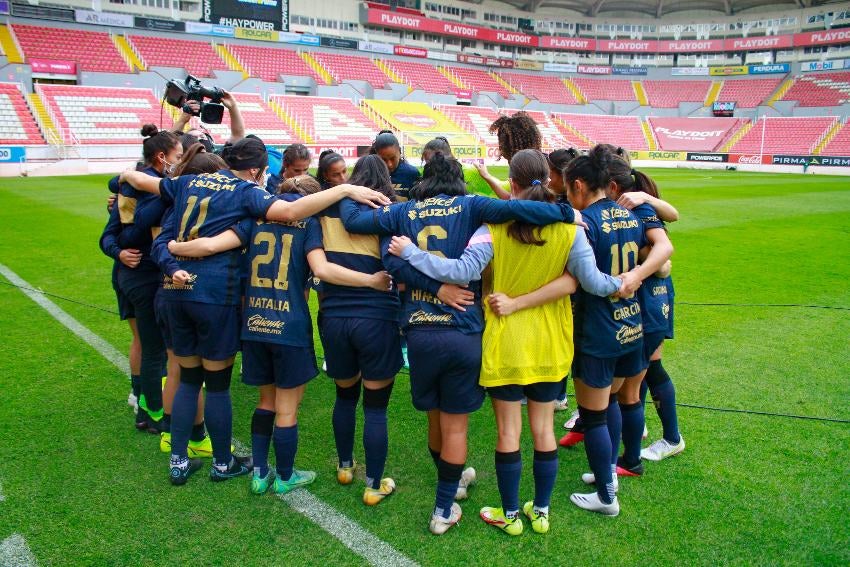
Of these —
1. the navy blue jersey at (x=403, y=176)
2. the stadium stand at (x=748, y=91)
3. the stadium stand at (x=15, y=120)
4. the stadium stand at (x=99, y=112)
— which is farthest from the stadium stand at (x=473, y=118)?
the navy blue jersey at (x=403, y=176)

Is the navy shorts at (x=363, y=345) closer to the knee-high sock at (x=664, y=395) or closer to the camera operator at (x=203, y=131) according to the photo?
the knee-high sock at (x=664, y=395)

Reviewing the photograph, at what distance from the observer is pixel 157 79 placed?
124 feet

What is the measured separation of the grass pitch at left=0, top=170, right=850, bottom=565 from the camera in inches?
125

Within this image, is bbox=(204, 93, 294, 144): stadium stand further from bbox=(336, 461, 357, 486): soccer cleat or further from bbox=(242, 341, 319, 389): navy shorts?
bbox=(336, 461, 357, 486): soccer cleat

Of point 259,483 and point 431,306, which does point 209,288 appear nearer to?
point 259,483

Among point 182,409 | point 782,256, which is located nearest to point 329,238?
point 182,409

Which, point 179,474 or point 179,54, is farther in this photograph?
point 179,54

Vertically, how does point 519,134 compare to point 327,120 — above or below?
below

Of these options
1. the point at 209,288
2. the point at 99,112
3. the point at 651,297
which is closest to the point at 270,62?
the point at 99,112

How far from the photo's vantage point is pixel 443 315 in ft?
10.5

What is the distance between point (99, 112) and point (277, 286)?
34682 millimetres

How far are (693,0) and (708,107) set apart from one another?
12.3 meters

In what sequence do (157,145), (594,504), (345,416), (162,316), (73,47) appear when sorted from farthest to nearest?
(73,47) < (157,145) < (162,316) < (345,416) < (594,504)

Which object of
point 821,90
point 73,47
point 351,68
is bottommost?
point 73,47
